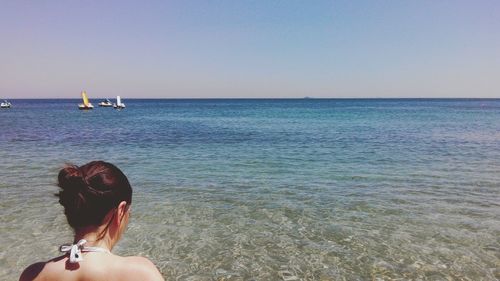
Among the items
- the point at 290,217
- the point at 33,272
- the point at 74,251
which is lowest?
the point at 290,217

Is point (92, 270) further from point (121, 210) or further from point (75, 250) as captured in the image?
point (121, 210)

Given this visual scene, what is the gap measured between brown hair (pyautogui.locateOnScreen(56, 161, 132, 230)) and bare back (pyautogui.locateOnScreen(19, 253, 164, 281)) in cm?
21

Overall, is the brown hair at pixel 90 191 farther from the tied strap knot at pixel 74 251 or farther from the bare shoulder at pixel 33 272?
the bare shoulder at pixel 33 272

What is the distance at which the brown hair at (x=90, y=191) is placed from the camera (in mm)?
2064

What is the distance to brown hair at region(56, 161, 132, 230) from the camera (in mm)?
2064

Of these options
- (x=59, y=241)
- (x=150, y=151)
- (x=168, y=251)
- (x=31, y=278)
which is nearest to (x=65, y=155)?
(x=150, y=151)

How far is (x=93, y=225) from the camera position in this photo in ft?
7.28

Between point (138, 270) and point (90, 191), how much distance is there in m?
0.59

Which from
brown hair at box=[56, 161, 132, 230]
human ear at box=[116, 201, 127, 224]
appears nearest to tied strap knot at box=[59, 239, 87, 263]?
brown hair at box=[56, 161, 132, 230]

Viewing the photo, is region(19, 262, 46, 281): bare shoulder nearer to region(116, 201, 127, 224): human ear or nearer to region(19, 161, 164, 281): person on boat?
region(19, 161, 164, 281): person on boat

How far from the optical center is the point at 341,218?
9086 mm

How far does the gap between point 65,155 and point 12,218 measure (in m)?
11.3

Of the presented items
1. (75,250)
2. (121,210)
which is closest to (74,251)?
(75,250)

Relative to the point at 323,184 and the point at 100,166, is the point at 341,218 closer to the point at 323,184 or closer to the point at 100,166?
the point at 323,184
